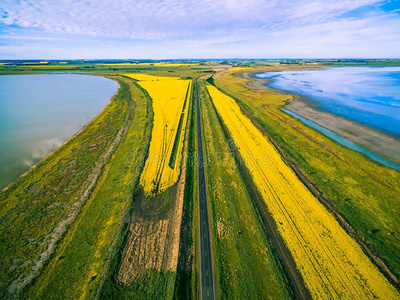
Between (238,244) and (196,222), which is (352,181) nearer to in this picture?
(238,244)

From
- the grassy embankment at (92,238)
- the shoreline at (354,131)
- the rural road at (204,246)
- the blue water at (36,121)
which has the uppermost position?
the blue water at (36,121)

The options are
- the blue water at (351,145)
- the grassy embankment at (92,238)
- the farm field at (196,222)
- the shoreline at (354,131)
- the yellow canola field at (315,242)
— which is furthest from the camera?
the shoreline at (354,131)

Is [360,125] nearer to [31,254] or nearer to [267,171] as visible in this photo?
[267,171]

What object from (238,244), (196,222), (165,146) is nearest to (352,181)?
(238,244)

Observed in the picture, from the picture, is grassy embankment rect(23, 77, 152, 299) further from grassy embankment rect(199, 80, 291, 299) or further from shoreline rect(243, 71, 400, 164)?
shoreline rect(243, 71, 400, 164)

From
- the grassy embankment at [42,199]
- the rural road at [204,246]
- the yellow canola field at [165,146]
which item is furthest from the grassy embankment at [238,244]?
the grassy embankment at [42,199]

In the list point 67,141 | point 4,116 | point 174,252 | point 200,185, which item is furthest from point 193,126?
point 4,116

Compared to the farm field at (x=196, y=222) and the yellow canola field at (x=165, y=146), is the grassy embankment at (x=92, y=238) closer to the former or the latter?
the farm field at (x=196, y=222)
